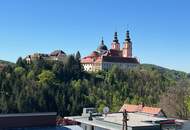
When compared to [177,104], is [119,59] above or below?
above

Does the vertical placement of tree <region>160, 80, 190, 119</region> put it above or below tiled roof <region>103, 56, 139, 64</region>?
below

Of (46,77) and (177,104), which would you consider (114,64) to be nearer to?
(46,77)

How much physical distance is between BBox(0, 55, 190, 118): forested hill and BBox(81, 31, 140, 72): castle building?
14388mm

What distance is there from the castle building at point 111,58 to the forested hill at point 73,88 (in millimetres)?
14388

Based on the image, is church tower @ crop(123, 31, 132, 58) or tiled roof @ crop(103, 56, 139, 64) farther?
church tower @ crop(123, 31, 132, 58)

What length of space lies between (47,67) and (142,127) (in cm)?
7144

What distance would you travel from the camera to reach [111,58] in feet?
418

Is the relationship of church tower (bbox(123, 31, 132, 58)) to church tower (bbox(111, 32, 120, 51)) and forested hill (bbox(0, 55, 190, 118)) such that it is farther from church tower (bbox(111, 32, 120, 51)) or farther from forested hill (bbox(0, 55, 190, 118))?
forested hill (bbox(0, 55, 190, 118))

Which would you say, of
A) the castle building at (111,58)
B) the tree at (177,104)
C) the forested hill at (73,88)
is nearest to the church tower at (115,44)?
the castle building at (111,58)

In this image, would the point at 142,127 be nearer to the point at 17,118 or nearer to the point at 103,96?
the point at 17,118

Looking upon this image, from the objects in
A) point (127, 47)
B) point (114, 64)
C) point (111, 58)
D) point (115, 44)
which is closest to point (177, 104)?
point (114, 64)

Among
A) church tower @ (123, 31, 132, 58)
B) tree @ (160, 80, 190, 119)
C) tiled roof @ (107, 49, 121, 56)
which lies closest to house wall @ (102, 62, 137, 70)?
tiled roof @ (107, 49, 121, 56)

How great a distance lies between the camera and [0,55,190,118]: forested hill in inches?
2891

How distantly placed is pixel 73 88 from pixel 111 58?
4162cm
